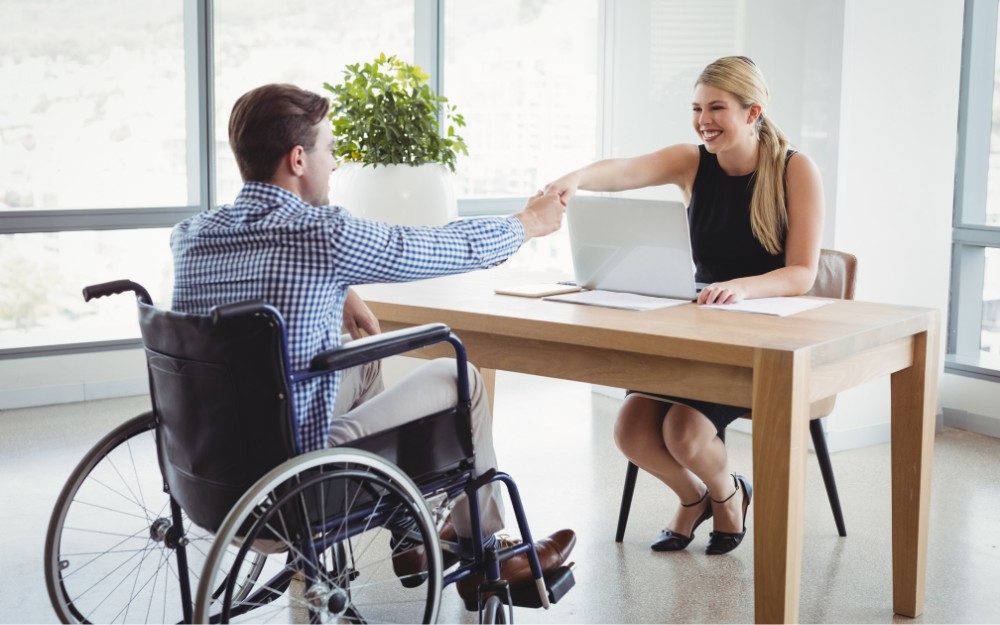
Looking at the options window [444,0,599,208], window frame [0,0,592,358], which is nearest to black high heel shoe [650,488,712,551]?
window frame [0,0,592,358]

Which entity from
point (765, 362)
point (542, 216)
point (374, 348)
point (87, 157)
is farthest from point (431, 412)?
point (87, 157)

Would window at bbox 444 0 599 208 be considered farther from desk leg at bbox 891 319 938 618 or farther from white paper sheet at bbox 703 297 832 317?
desk leg at bbox 891 319 938 618

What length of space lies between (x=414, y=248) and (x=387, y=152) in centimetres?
203

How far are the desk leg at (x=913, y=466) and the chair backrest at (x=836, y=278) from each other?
17.2 inches

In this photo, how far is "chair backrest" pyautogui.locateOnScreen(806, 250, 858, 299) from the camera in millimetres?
2955

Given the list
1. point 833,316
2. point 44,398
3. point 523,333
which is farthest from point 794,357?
point 44,398

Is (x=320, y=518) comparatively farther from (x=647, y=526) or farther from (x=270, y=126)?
(x=647, y=526)

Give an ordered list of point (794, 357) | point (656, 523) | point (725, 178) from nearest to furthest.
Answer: point (794, 357) < point (725, 178) < point (656, 523)

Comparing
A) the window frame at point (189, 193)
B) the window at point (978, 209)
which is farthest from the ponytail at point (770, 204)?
the window frame at point (189, 193)

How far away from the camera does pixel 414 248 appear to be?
78.2 inches

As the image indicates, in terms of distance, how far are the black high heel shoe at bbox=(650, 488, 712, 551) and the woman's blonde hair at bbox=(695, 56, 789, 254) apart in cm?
70

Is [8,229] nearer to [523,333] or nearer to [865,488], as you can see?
[523,333]

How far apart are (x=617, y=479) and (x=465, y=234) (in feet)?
5.72

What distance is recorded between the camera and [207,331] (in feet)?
5.79
